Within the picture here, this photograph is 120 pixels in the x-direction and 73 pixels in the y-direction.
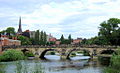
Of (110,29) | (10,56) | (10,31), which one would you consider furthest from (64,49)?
(10,31)

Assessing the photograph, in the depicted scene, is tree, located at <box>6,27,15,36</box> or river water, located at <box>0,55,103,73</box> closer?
river water, located at <box>0,55,103,73</box>

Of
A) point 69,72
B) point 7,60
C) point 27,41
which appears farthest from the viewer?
point 27,41

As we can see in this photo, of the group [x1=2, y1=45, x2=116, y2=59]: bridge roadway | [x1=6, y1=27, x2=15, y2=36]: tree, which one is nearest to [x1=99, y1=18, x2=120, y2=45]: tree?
[x1=2, y1=45, x2=116, y2=59]: bridge roadway

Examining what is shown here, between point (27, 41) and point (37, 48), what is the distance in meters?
45.0

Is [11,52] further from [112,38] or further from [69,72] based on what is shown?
[112,38]

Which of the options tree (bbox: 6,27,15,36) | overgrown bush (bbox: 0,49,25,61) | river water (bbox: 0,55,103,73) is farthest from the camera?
tree (bbox: 6,27,15,36)

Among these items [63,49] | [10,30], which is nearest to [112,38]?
[63,49]

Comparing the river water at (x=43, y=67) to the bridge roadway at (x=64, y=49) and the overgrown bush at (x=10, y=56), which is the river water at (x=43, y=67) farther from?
the bridge roadway at (x=64, y=49)

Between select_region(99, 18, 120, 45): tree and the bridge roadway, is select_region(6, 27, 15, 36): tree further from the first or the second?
select_region(99, 18, 120, 45): tree

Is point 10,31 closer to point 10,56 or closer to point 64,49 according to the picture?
point 64,49

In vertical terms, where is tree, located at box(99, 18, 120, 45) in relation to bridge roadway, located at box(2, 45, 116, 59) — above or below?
above

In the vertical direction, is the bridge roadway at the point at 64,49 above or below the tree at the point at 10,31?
below

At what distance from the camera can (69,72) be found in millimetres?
40719

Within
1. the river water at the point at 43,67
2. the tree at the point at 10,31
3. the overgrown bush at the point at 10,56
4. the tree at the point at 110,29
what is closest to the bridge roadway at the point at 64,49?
the tree at the point at 110,29
